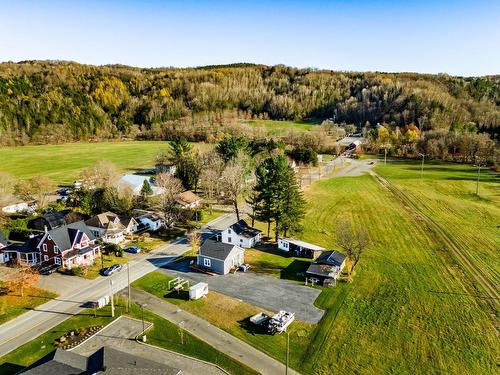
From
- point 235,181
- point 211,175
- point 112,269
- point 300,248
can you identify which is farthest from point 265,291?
point 211,175

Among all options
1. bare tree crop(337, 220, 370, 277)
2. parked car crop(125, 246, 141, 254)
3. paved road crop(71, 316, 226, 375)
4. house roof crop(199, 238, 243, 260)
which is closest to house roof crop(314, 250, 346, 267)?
bare tree crop(337, 220, 370, 277)

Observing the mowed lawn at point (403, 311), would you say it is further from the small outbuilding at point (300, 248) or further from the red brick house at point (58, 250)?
the red brick house at point (58, 250)

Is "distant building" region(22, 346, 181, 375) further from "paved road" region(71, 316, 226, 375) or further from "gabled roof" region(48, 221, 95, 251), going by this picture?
"gabled roof" region(48, 221, 95, 251)

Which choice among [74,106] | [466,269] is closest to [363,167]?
[466,269]

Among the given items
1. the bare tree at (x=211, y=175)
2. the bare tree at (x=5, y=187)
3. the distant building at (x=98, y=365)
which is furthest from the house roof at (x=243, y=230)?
the bare tree at (x=5, y=187)

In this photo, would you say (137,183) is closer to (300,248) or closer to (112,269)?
(112,269)
